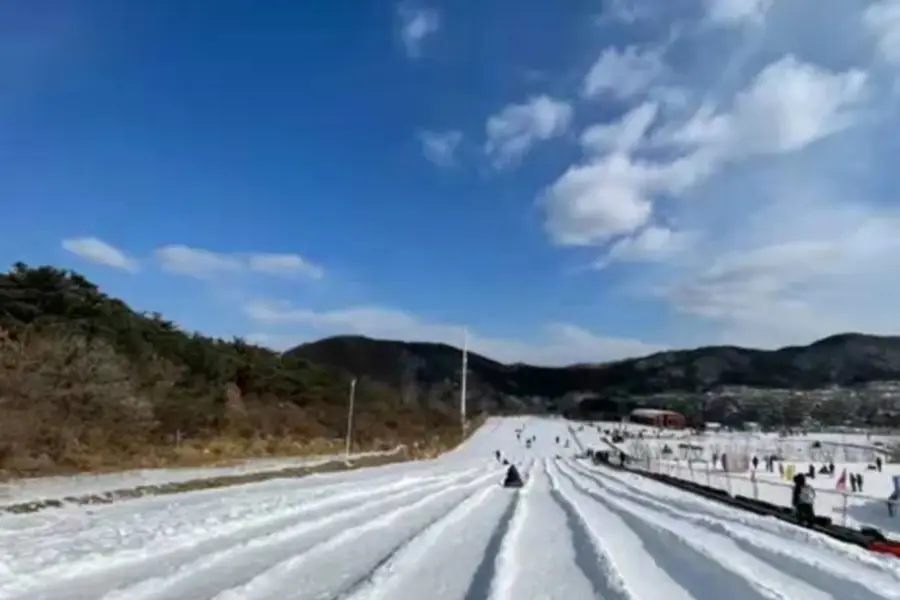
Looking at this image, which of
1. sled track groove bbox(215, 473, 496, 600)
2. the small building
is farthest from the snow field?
the small building

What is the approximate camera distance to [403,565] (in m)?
8.30

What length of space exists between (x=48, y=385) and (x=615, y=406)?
16094 cm

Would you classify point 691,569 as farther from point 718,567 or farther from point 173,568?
point 173,568

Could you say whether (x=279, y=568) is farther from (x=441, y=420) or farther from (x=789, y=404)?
Result: (x=789, y=404)

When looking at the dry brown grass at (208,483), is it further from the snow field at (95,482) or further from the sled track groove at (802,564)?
the sled track groove at (802,564)

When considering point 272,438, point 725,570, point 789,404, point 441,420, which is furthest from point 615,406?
point 725,570

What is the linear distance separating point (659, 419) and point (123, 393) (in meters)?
125

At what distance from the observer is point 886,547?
394 inches

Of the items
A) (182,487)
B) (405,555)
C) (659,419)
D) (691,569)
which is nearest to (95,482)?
(182,487)

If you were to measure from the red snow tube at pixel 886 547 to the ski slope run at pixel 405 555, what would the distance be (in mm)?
390

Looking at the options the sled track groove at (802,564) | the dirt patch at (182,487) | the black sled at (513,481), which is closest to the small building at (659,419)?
the dirt patch at (182,487)

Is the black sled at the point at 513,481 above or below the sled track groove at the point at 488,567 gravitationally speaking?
above

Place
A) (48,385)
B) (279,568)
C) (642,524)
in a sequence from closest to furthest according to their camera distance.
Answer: (279,568) → (642,524) → (48,385)

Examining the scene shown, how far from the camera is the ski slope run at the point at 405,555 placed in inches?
274
